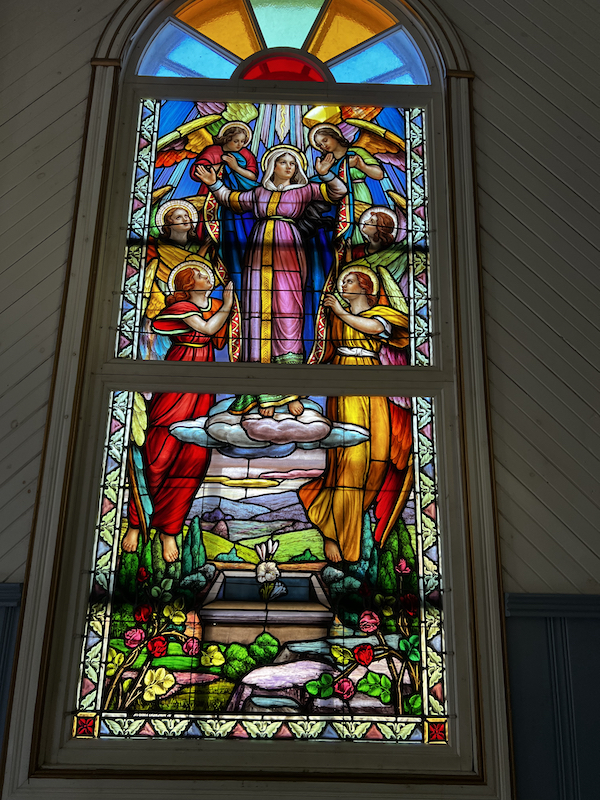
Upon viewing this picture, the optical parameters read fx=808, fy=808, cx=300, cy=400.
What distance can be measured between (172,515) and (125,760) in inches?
34.6

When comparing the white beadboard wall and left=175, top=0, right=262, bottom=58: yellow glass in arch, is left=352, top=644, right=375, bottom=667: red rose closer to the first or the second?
the white beadboard wall

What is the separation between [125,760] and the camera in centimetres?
279

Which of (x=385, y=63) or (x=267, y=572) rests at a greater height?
(x=385, y=63)

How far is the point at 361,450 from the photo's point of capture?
10.7 ft

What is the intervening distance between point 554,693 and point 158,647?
1.43 m

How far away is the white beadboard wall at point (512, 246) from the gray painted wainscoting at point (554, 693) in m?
0.10

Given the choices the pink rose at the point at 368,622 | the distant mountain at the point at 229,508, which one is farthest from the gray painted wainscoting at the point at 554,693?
the distant mountain at the point at 229,508

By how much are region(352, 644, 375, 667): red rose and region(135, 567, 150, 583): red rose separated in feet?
2.69

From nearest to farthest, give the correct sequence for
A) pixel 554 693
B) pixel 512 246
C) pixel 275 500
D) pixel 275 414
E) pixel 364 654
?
1. pixel 554 693
2. pixel 364 654
3. pixel 275 500
4. pixel 275 414
5. pixel 512 246

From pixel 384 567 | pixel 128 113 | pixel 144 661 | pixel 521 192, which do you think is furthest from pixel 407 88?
pixel 144 661

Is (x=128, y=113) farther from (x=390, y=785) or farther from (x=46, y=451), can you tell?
(x=390, y=785)

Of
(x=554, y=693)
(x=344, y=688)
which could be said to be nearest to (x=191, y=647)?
(x=344, y=688)

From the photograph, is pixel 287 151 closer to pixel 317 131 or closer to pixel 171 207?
pixel 317 131


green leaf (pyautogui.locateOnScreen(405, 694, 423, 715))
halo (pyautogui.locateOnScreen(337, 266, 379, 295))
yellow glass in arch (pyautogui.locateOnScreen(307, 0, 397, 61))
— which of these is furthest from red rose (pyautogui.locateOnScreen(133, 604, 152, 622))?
yellow glass in arch (pyautogui.locateOnScreen(307, 0, 397, 61))
